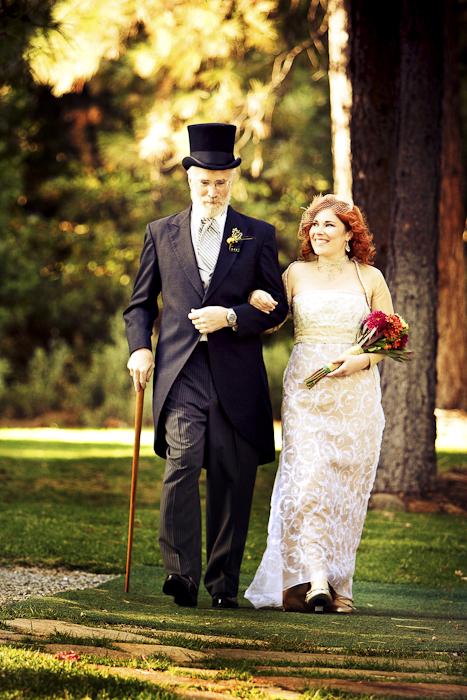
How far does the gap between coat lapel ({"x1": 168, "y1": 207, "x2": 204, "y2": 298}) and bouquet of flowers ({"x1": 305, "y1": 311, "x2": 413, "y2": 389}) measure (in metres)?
0.81

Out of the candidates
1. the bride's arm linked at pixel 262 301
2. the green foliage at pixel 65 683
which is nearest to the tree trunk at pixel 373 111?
the bride's arm linked at pixel 262 301

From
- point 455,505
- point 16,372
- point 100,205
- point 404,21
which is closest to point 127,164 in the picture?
point 100,205

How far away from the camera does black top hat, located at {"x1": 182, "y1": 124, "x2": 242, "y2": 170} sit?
4379mm

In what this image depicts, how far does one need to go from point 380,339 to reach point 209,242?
106 cm

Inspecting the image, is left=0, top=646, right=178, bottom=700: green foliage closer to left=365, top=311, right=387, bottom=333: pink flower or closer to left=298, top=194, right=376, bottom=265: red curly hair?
left=365, top=311, right=387, bottom=333: pink flower

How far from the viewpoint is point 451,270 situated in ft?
43.1

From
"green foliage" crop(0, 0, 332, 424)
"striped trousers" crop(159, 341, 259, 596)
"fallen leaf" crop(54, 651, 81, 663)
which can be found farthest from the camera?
"green foliage" crop(0, 0, 332, 424)

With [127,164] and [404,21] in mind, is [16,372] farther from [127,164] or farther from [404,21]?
[404,21]

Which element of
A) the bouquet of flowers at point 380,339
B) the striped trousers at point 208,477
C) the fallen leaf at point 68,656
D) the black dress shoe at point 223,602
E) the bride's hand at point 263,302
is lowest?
the black dress shoe at point 223,602

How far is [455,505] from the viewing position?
25.5ft

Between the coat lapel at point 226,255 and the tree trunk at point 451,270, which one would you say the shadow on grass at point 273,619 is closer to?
the coat lapel at point 226,255

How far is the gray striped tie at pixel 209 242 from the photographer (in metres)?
4.53

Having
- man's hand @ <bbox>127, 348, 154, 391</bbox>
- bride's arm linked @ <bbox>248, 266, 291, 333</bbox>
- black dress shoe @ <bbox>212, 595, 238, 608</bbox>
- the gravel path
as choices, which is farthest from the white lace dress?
the gravel path

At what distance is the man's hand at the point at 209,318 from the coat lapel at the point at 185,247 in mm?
165
